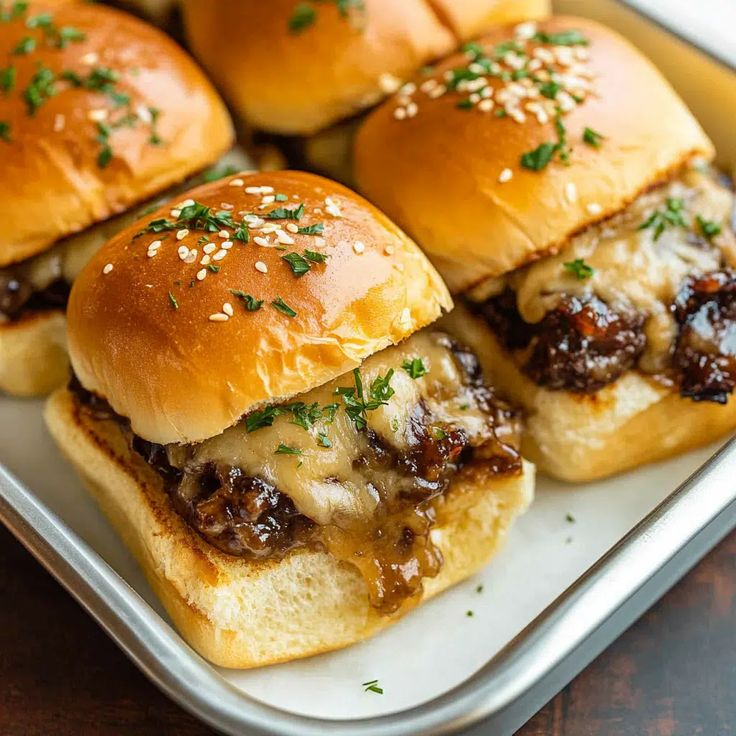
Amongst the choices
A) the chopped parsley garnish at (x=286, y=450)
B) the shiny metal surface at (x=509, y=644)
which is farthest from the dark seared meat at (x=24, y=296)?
the chopped parsley garnish at (x=286, y=450)

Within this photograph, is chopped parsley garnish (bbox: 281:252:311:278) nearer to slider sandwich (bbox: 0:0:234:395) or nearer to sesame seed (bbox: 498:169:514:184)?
sesame seed (bbox: 498:169:514:184)

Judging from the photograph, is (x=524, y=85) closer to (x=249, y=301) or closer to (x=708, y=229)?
(x=708, y=229)

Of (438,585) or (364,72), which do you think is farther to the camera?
(364,72)

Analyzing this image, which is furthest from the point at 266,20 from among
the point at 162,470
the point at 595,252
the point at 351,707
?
the point at 351,707

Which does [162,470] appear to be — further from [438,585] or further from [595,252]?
[595,252]

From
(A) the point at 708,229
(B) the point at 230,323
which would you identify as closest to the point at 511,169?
(A) the point at 708,229

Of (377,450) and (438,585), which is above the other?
(377,450)

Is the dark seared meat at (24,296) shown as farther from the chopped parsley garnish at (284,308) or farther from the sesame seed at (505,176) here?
the sesame seed at (505,176)
